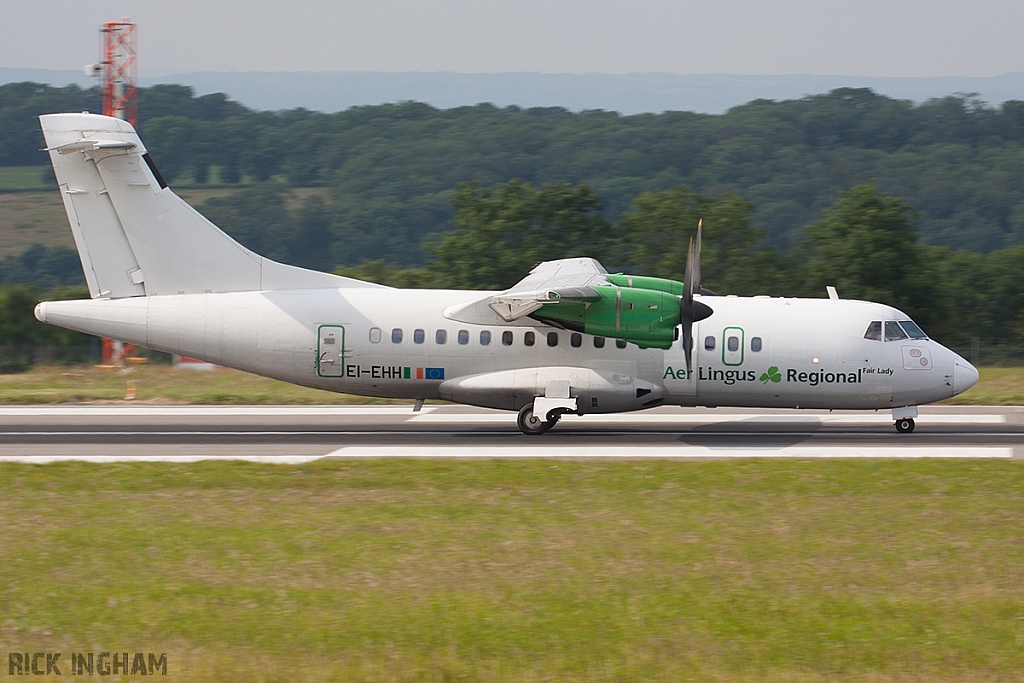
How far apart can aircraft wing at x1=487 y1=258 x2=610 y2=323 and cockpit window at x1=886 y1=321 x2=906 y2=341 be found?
6348mm

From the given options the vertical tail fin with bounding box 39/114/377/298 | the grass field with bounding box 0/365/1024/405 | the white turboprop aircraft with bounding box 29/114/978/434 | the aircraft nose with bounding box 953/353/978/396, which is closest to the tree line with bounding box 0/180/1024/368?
the grass field with bounding box 0/365/1024/405

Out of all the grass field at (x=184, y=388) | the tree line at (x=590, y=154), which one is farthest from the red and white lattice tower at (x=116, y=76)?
the tree line at (x=590, y=154)

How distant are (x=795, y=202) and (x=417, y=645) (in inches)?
4334

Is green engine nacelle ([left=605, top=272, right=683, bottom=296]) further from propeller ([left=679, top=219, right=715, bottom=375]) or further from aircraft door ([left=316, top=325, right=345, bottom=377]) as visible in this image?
aircraft door ([left=316, top=325, right=345, bottom=377])

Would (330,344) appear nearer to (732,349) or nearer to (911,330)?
(732,349)

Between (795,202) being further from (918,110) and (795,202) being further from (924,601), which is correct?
(924,601)

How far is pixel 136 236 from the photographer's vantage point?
23.6 m

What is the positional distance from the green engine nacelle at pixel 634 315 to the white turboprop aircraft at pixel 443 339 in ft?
2.80

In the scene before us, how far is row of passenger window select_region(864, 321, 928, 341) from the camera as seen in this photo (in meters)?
23.3

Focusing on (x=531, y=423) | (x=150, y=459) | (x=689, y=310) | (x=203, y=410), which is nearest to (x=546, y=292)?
(x=689, y=310)

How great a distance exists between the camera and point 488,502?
52.3ft

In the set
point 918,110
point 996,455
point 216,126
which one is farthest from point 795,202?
point 996,455

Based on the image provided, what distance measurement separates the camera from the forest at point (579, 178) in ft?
171

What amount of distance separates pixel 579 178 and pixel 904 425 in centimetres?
9786
